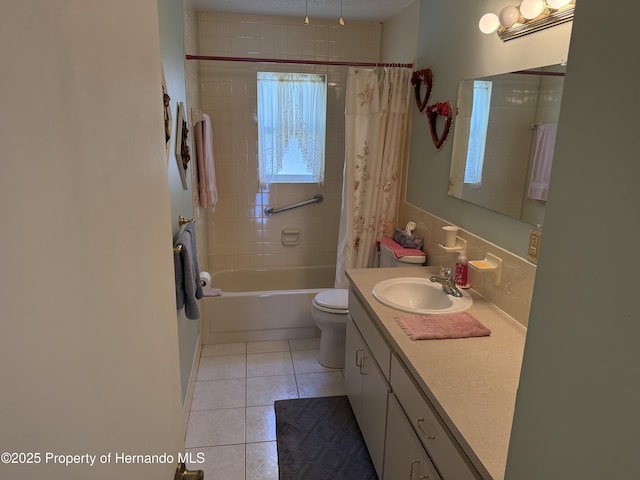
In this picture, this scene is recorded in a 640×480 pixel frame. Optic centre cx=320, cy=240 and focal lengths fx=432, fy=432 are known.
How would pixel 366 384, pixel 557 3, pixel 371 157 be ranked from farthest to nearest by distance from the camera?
1. pixel 371 157
2. pixel 366 384
3. pixel 557 3

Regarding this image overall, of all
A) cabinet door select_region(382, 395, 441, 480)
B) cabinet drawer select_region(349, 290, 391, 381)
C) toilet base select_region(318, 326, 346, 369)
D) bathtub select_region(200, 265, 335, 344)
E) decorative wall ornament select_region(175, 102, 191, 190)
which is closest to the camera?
cabinet door select_region(382, 395, 441, 480)

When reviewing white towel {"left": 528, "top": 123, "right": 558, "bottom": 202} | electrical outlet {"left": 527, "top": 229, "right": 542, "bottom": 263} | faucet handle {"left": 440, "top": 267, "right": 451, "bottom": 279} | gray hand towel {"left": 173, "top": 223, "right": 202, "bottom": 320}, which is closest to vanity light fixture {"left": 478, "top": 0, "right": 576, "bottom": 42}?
white towel {"left": 528, "top": 123, "right": 558, "bottom": 202}

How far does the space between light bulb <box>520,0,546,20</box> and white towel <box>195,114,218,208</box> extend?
2106mm

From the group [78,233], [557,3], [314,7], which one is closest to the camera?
[78,233]

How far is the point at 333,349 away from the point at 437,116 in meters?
1.65

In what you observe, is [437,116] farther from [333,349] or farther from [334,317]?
[333,349]

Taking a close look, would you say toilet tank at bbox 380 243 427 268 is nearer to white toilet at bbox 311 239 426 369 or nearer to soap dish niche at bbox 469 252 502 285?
white toilet at bbox 311 239 426 369

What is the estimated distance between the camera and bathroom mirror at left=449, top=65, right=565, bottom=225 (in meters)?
1.70

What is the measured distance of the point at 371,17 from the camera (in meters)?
3.47

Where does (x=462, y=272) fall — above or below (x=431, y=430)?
above

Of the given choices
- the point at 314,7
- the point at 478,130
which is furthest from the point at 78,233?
the point at 314,7

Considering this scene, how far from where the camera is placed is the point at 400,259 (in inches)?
106

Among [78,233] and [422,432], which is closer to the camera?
[78,233]

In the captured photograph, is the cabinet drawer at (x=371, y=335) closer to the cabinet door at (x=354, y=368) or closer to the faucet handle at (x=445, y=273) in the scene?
the cabinet door at (x=354, y=368)
